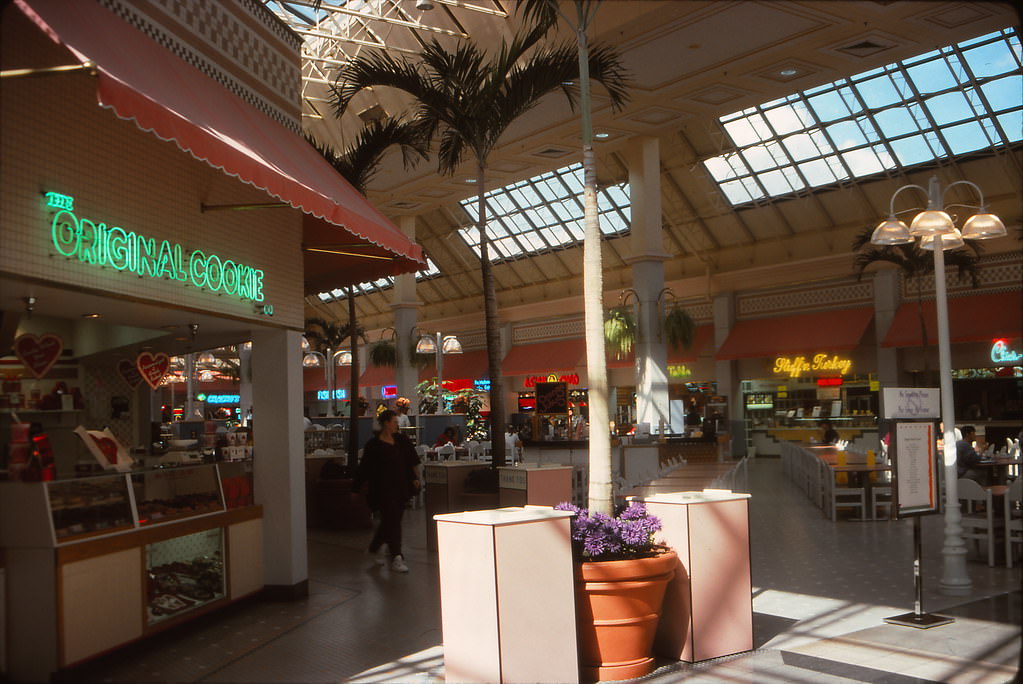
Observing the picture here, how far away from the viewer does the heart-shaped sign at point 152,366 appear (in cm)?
945

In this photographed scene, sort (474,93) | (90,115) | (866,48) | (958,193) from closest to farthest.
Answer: (90,115) < (474,93) < (866,48) < (958,193)

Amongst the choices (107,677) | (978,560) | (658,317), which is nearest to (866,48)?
(658,317)

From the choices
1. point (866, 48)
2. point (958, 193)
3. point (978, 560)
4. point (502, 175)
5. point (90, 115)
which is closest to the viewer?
point (90, 115)

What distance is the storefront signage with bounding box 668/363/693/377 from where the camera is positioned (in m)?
27.7

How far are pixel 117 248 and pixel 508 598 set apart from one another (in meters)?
3.35

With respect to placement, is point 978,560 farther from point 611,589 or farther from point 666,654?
point 611,589

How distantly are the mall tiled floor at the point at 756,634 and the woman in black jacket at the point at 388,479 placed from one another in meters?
0.39

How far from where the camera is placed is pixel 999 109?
750 inches

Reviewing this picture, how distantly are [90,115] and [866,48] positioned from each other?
1347 cm

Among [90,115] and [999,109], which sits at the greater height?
[999,109]

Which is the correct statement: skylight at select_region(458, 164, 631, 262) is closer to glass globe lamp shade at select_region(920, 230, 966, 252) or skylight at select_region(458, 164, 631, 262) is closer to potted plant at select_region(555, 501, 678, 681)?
glass globe lamp shade at select_region(920, 230, 966, 252)

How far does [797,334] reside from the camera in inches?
942

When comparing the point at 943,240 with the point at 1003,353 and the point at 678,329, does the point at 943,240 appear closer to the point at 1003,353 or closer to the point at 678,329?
the point at 678,329

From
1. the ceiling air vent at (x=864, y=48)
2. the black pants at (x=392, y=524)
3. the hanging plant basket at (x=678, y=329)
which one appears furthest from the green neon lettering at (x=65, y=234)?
the hanging plant basket at (x=678, y=329)
